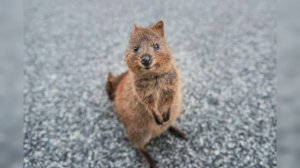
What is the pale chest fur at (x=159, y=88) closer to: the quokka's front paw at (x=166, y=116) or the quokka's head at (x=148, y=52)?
the quokka's front paw at (x=166, y=116)

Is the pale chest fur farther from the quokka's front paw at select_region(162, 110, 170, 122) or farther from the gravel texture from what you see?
the gravel texture

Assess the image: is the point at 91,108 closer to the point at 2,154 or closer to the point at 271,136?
the point at 271,136

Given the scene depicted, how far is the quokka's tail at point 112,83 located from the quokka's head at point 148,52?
3.20 feet

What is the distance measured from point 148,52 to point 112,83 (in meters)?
1.33

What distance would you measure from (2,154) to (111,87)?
3215 mm

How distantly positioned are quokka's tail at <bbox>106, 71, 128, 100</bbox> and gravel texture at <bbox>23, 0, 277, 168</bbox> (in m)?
0.16

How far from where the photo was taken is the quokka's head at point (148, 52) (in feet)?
12.2

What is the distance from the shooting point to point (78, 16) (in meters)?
7.02

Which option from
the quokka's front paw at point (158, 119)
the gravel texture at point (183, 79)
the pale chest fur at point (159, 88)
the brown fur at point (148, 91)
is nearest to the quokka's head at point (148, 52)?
the brown fur at point (148, 91)

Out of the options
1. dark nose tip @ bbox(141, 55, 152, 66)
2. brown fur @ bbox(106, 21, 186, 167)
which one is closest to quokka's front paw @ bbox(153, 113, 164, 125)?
brown fur @ bbox(106, 21, 186, 167)

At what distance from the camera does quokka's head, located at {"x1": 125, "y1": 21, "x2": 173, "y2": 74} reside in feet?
12.2

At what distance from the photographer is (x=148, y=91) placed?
4.07 metres

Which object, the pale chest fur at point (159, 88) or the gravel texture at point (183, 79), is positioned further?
the gravel texture at point (183, 79)

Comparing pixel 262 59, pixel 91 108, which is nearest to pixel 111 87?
pixel 91 108
